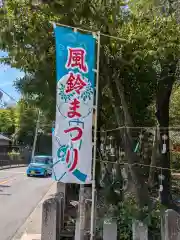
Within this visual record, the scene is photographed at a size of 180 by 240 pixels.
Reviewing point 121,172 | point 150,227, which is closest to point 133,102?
point 121,172

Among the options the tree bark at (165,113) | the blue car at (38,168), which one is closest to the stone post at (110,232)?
the tree bark at (165,113)

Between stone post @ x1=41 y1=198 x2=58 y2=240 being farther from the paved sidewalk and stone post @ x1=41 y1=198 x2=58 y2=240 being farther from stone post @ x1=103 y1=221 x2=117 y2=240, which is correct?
the paved sidewalk

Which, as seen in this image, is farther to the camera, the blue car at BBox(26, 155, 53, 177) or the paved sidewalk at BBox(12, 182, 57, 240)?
the blue car at BBox(26, 155, 53, 177)

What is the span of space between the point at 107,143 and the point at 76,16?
280 inches

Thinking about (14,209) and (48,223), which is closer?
(48,223)

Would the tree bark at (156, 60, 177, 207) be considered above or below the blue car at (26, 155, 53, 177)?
above

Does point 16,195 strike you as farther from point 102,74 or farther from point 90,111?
point 90,111

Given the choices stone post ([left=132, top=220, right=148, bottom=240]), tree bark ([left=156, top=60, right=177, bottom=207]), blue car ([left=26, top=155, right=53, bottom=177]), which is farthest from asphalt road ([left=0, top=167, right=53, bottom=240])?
blue car ([left=26, top=155, right=53, bottom=177])

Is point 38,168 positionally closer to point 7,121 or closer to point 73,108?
point 73,108

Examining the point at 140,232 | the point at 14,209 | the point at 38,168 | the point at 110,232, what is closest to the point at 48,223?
the point at 110,232

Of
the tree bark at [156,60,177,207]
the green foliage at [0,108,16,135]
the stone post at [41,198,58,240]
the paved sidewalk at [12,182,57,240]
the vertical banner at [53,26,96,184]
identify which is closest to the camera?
the vertical banner at [53,26,96,184]

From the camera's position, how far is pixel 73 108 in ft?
18.5

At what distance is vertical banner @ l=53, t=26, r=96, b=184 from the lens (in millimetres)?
5613

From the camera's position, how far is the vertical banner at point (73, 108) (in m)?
5.61
